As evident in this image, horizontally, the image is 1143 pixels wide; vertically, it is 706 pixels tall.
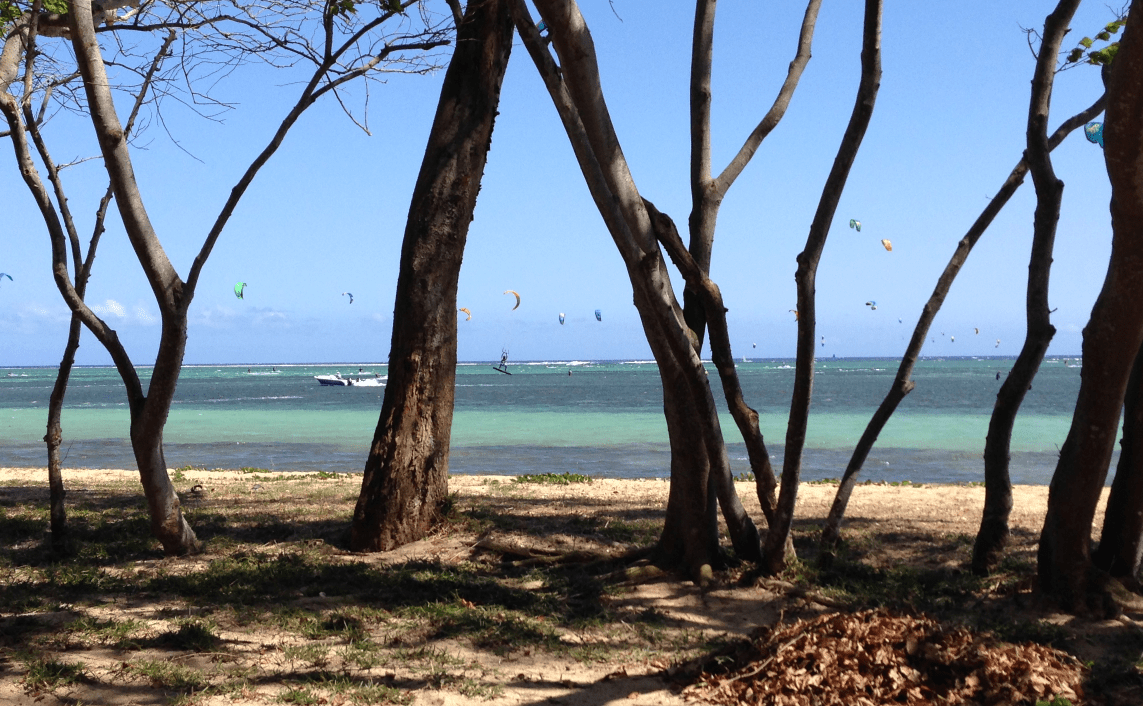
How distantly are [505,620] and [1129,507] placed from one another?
3.45 m

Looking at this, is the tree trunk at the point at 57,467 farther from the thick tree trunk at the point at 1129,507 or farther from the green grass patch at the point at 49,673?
the thick tree trunk at the point at 1129,507

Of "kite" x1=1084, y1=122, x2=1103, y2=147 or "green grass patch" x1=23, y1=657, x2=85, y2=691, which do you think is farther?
"kite" x1=1084, y1=122, x2=1103, y2=147

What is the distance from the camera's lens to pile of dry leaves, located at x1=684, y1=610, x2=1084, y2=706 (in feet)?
10.8

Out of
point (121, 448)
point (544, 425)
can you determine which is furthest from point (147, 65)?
point (544, 425)

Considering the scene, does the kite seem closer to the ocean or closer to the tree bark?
the tree bark

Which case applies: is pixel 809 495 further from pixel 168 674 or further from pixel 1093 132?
pixel 168 674

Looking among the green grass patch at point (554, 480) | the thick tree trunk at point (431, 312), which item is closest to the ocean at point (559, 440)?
the green grass patch at point (554, 480)

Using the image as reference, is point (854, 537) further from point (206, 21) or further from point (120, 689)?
point (206, 21)

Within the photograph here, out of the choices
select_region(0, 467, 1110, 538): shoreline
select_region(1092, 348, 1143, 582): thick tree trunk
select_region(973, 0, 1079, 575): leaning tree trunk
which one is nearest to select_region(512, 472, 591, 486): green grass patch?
select_region(0, 467, 1110, 538): shoreline

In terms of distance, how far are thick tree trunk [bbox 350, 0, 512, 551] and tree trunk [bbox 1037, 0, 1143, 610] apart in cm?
384

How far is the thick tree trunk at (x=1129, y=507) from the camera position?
15.3 ft

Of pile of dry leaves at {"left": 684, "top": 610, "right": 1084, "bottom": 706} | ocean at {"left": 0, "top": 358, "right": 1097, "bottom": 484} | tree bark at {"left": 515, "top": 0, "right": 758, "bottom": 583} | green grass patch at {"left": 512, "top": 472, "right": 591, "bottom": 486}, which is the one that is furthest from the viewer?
ocean at {"left": 0, "top": 358, "right": 1097, "bottom": 484}

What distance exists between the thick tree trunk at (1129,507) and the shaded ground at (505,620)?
0.39 meters

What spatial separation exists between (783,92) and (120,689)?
190 inches
